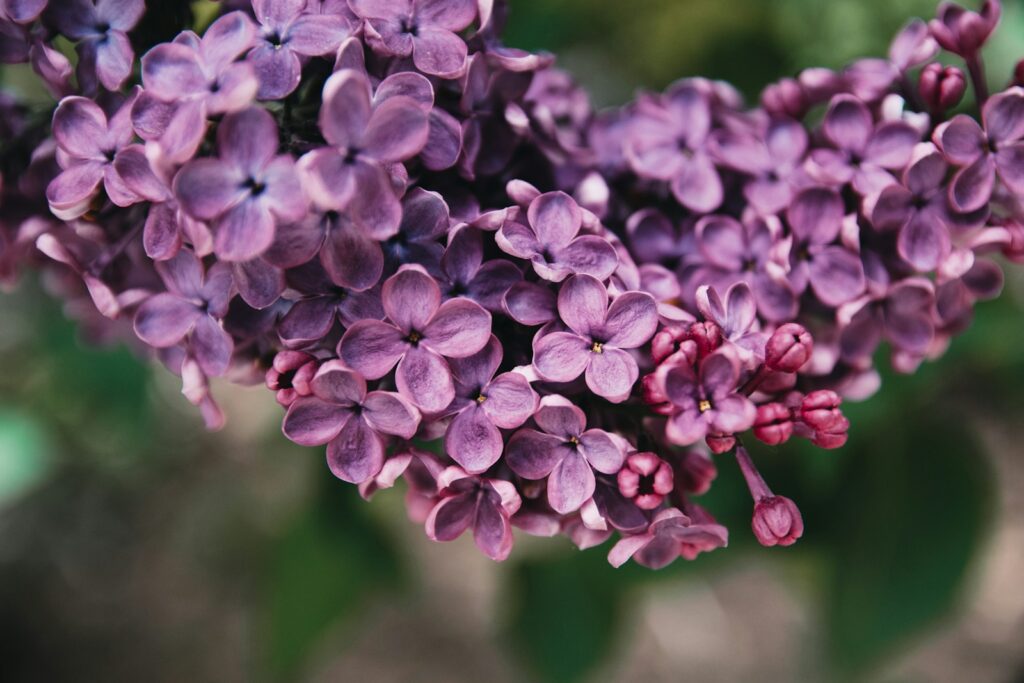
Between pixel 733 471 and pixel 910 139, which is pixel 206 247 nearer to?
pixel 910 139

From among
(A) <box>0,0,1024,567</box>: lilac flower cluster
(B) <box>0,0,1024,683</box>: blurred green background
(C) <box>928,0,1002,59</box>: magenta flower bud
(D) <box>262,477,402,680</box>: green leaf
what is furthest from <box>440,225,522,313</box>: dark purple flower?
(D) <box>262,477,402,680</box>: green leaf

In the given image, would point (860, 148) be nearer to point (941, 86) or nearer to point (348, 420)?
point (941, 86)

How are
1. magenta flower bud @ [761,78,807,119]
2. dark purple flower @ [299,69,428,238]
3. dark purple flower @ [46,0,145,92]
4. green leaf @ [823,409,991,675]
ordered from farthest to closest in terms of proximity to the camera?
green leaf @ [823,409,991,675]
magenta flower bud @ [761,78,807,119]
dark purple flower @ [46,0,145,92]
dark purple flower @ [299,69,428,238]

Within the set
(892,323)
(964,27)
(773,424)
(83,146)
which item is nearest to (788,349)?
(773,424)

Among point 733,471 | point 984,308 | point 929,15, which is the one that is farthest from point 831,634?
point 929,15

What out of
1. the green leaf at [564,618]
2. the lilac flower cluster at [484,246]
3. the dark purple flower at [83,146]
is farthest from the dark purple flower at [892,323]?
the green leaf at [564,618]

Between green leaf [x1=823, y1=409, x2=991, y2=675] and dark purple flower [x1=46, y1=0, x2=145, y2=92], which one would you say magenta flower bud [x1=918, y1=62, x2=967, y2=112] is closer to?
dark purple flower [x1=46, y1=0, x2=145, y2=92]
